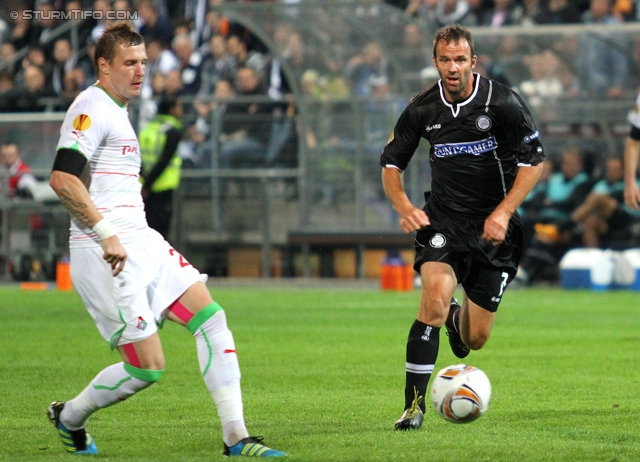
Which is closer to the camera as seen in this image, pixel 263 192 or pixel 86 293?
pixel 86 293

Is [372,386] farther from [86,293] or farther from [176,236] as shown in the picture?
[176,236]

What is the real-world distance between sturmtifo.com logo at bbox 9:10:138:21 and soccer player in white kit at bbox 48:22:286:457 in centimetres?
1594

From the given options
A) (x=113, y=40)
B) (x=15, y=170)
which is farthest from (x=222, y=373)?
(x=15, y=170)

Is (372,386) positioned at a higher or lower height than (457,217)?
lower

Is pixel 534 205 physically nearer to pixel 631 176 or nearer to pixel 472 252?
pixel 631 176

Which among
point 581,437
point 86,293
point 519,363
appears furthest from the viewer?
point 519,363

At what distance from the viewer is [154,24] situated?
2294 cm

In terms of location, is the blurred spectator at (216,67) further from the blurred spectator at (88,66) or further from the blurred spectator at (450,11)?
the blurred spectator at (450,11)

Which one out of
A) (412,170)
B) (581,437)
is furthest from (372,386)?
(412,170)

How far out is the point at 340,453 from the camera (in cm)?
595

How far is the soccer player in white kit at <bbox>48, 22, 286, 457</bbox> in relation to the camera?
19.1ft

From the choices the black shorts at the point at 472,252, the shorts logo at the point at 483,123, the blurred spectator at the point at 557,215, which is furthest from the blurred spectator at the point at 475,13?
the shorts logo at the point at 483,123

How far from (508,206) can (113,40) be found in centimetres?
249

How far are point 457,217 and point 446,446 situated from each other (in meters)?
1.75
